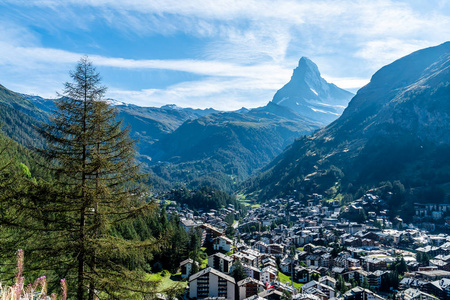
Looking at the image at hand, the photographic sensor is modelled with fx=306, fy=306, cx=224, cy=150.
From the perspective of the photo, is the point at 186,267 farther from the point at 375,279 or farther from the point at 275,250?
the point at 375,279

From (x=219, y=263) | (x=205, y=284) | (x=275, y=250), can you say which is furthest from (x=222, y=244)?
(x=205, y=284)

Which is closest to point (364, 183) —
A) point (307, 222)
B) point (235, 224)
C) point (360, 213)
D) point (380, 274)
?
point (360, 213)

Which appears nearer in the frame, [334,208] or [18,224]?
[18,224]

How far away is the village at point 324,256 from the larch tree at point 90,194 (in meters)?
43.8

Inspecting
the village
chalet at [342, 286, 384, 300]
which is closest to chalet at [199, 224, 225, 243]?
the village

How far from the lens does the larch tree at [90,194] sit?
1157 cm

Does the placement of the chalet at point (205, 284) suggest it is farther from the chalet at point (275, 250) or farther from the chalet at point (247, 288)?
the chalet at point (275, 250)

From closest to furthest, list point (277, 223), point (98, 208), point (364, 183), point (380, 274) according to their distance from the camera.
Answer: point (98, 208) < point (380, 274) < point (277, 223) < point (364, 183)

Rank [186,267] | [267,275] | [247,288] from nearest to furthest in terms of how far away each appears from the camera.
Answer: [247,288] → [186,267] → [267,275]

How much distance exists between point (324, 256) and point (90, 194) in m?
93.6

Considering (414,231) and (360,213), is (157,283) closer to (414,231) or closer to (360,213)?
(414,231)

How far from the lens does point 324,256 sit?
92.8m

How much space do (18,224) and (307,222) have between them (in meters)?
135

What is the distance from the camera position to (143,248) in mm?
12602
